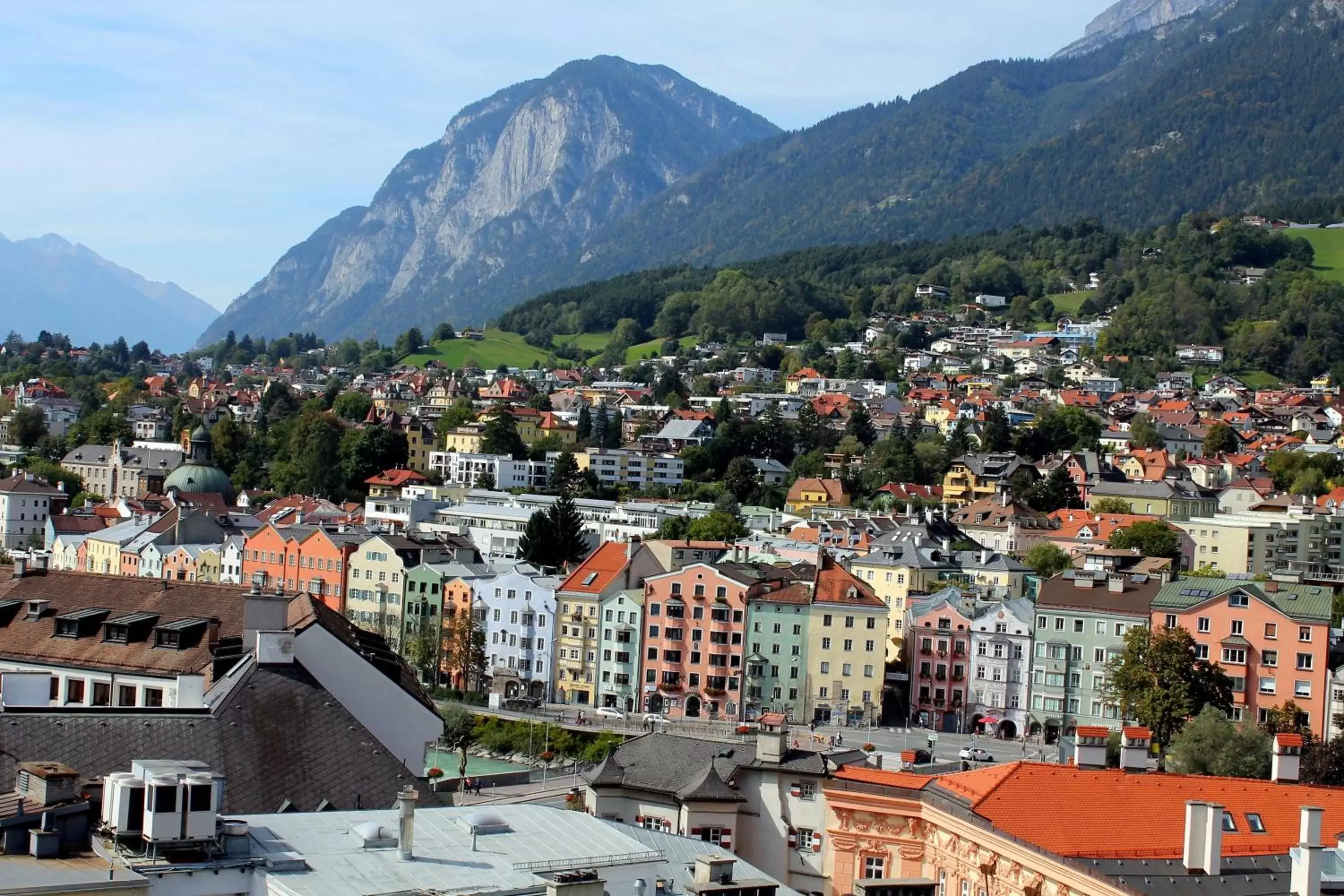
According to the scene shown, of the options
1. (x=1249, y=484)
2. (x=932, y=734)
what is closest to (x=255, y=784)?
(x=932, y=734)

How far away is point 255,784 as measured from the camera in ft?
70.4

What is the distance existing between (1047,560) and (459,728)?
3192 centimetres

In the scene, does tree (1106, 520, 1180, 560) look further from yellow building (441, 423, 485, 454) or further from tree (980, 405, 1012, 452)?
yellow building (441, 423, 485, 454)

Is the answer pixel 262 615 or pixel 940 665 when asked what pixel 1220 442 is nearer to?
pixel 940 665

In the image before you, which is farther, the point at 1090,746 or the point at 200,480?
the point at 200,480

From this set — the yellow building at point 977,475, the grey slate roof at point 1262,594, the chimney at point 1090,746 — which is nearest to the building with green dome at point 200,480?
the yellow building at point 977,475

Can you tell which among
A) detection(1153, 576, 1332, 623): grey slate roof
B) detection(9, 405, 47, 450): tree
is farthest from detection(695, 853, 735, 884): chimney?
detection(9, 405, 47, 450): tree

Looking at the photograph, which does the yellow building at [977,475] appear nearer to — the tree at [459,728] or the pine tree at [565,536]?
the pine tree at [565,536]

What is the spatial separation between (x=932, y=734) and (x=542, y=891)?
48001 mm

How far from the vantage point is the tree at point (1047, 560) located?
8381 cm

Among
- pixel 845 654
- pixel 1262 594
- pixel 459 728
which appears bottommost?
pixel 459 728

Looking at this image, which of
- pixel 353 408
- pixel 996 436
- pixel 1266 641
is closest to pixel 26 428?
pixel 353 408

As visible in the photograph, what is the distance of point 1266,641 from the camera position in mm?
60906

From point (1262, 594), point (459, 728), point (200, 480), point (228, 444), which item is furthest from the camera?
point (228, 444)
